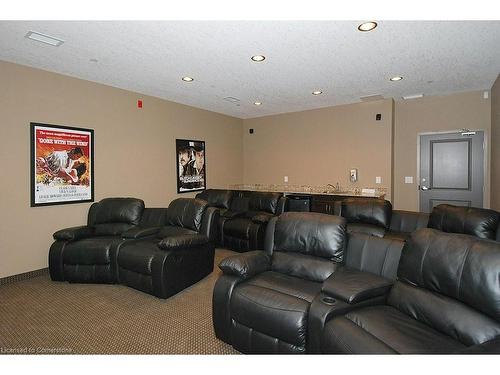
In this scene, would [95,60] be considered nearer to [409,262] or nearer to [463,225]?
[409,262]

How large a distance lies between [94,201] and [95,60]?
6.97ft

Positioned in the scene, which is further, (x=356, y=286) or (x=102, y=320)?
(x=102, y=320)

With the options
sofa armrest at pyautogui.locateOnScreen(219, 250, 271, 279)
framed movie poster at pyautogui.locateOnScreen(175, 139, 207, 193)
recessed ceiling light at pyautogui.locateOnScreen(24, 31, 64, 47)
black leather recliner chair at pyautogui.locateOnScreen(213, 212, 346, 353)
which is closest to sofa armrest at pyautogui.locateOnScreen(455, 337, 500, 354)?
black leather recliner chair at pyautogui.locateOnScreen(213, 212, 346, 353)

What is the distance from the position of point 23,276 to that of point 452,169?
727cm

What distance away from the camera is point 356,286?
1965 millimetres

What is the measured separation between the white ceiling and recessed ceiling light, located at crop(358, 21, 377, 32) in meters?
0.06

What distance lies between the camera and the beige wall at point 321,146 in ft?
18.8

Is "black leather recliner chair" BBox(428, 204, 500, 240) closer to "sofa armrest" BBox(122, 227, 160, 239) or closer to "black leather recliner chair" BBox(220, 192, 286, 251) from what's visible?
"black leather recliner chair" BBox(220, 192, 286, 251)

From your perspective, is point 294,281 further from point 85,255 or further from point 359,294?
point 85,255

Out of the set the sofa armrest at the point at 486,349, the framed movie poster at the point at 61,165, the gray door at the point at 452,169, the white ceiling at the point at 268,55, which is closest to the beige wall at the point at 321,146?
the gray door at the point at 452,169

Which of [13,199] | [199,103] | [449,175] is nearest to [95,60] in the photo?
[13,199]

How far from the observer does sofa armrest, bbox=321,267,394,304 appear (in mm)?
1895

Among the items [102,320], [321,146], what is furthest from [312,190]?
[102,320]

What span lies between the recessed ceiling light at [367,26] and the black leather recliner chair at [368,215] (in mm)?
2341
